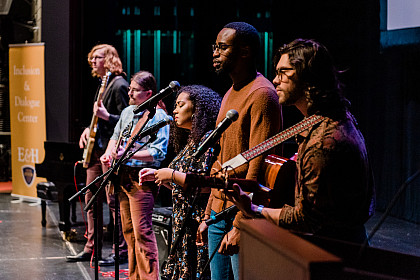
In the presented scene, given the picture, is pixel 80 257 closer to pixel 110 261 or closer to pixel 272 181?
pixel 110 261

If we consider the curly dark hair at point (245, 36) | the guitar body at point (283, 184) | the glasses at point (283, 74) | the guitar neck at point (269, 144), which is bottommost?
the guitar body at point (283, 184)

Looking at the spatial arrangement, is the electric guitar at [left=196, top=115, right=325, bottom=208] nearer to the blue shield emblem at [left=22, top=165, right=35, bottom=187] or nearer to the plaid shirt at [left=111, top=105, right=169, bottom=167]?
the plaid shirt at [left=111, top=105, right=169, bottom=167]

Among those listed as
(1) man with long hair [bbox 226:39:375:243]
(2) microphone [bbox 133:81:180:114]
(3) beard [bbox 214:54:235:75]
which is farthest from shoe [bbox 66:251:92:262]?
(1) man with long hair [bbox 226:39:375:243]

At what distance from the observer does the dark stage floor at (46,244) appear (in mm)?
5016

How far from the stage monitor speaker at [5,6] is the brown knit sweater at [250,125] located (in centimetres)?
1012

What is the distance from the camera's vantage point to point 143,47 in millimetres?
9078

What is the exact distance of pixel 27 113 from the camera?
8891mm

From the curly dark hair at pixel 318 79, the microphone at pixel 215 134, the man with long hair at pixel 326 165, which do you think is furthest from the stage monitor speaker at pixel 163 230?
the curly dark hair at pixel 318 79

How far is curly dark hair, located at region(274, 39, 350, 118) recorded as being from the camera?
2.00m

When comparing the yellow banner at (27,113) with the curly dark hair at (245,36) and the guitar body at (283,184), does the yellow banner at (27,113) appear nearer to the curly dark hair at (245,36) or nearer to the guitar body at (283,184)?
Answer: the curly dark hair at (245,36)

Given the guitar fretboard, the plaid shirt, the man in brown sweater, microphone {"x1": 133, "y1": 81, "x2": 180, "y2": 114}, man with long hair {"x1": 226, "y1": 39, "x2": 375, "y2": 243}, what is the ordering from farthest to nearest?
the plaid shirt
microphone {"x1": 133, "y1": 81, "x2": 180, "y2": 114}
the man in brown sweater
the guitar fretboard
man with long hair {"x1": 226, "y1": 39, "x2": 375, "y2": 243}

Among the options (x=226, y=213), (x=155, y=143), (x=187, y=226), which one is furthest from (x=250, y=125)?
(x=155, y=143)

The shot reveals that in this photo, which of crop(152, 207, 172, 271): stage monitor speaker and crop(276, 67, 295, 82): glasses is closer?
crop(276, 67, 295, 82): glasses

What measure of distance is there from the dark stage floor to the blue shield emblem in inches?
24.8
